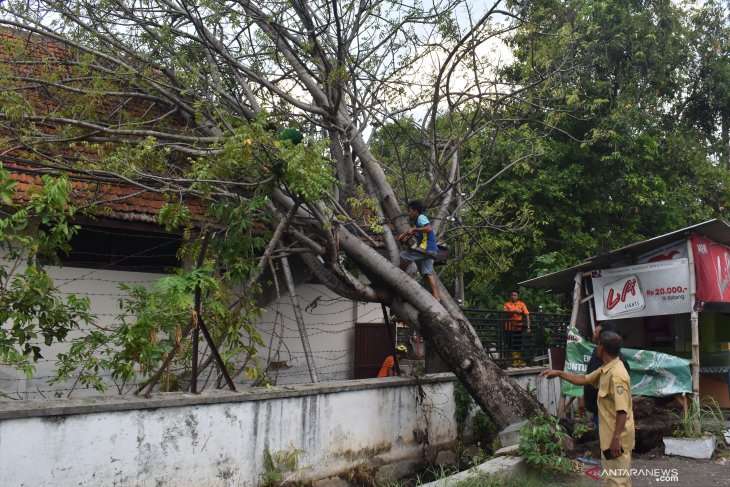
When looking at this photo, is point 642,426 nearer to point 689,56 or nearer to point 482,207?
point 482,207

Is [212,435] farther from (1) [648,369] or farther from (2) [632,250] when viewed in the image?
(2) [632,250]

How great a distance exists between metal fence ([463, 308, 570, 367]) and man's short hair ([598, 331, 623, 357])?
16.1 ft

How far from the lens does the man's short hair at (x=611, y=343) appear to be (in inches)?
208

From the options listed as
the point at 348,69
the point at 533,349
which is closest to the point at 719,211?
Answer: the point at 533,349

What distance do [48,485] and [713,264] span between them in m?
8.35

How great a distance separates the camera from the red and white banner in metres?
8.69

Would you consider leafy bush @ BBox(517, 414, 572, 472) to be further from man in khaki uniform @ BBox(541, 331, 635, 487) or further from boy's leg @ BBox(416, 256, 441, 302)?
boy's leg @ BBox(416, 256, 441, 302)

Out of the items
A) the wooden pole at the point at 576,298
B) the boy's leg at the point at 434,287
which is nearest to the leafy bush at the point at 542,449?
the boy's leg at the point at 434,287

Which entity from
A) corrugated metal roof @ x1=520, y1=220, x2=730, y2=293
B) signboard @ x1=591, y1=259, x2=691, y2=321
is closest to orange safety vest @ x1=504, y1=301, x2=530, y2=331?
corrugated metal roof @ x1=520, y1=220, x2=730, y2=293

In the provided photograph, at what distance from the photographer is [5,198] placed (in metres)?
4.90

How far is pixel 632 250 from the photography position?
929cm

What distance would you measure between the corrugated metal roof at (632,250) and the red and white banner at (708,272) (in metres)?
0.14

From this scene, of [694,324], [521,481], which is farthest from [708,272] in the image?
[521,481]

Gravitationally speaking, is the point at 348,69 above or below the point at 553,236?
above
